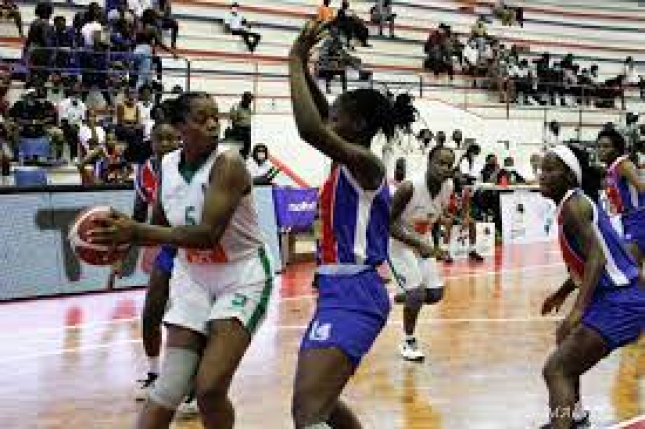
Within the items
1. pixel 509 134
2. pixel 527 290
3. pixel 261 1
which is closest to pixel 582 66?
pixel 509 134

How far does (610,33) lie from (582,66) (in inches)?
130

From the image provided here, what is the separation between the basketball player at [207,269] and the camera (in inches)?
186

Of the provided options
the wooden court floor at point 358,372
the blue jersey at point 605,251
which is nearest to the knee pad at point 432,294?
the wooden court floor at point 358,372

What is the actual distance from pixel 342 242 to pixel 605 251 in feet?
5.72

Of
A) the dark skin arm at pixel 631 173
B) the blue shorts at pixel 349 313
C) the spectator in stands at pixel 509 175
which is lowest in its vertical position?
the spectator in stands at pixel 509 175

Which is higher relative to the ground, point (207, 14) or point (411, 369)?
point (207, 14)

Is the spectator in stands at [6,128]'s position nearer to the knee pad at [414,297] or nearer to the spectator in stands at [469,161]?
the knee pad at [414,297]

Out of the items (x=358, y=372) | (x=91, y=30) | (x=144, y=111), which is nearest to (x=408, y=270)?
(x=358, y=372)

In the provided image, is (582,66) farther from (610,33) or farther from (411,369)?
(411,369)

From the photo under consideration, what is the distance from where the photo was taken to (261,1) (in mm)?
26641

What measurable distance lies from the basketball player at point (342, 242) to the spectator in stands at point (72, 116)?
1203cm

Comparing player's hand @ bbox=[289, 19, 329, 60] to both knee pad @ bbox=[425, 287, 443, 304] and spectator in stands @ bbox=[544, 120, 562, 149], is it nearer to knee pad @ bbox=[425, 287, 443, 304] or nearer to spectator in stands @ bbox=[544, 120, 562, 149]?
knee pad @ bbox=[425, 287, 443, 304]

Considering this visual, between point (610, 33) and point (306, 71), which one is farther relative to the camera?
point (610, 33)

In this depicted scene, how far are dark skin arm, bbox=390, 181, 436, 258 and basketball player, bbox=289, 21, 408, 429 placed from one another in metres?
2.20
